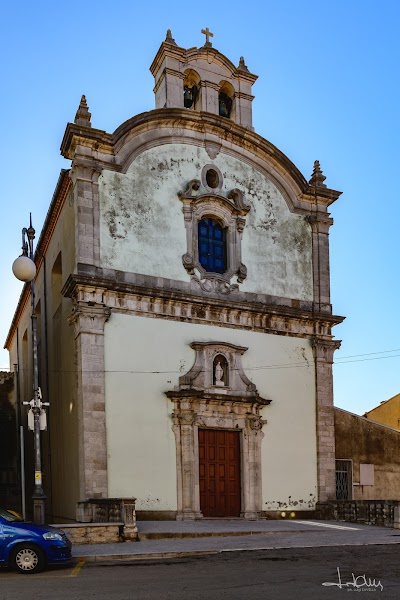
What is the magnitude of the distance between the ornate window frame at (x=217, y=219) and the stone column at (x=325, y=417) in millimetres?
3971

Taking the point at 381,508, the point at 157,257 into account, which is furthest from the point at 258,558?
the point at 157,257

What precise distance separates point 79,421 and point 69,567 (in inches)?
314

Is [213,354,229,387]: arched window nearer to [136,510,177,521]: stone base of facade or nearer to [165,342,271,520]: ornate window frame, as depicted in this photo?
[165,342,271,520]: ornate window frame

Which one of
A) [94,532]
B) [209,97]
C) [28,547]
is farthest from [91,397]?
[209,97]

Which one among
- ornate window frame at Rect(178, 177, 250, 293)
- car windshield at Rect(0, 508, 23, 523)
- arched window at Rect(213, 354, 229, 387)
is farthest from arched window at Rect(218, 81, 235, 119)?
car windshield at Rect(0, 508, 23, 523)

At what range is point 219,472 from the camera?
22.7 m

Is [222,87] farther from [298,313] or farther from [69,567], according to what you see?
[69,567]

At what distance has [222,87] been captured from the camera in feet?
87.5

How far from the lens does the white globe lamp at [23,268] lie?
1612 cm

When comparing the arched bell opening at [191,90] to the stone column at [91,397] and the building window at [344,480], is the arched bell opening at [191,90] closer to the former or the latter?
the stone column at [91,397]

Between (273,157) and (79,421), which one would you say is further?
(273,157)

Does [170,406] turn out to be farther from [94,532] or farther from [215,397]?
[94,532]

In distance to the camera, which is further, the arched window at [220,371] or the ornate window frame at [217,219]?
the ornate window frame at [217,219]

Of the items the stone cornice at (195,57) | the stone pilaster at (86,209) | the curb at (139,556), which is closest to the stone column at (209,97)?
the stone cornice at (195,57)
